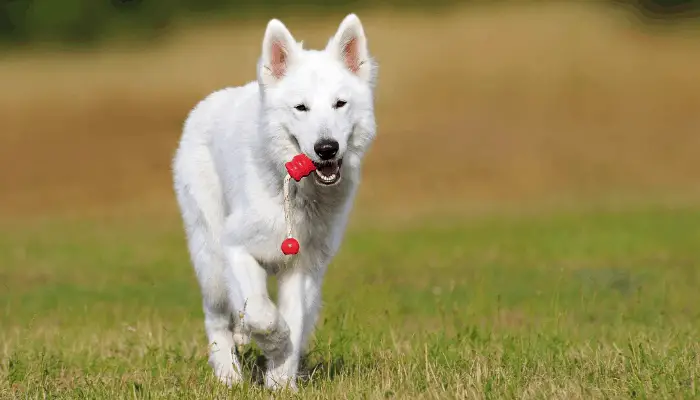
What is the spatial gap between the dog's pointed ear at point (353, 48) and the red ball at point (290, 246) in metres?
1.01

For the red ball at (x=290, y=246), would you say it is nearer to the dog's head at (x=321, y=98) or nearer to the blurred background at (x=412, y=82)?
the dog's head at (x=321, y=98)

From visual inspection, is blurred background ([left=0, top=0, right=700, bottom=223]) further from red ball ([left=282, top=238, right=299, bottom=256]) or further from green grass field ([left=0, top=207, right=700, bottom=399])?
red ball ([left=282, top=238, right=299, bottom=256])

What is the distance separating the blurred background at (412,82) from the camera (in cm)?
3016

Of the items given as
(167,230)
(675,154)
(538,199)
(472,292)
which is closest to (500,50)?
Result: (675,154)

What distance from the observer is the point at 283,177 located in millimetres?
6613

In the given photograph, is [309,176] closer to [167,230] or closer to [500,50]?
[167,230]

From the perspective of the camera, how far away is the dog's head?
6.25 meters

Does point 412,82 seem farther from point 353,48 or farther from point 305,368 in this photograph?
point 353,48

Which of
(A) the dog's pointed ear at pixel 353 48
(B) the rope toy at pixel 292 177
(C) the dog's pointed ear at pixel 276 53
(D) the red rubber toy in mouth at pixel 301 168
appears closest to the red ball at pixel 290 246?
(B) the rope toy at pixel 292 177

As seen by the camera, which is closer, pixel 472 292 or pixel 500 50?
pixel 472 292

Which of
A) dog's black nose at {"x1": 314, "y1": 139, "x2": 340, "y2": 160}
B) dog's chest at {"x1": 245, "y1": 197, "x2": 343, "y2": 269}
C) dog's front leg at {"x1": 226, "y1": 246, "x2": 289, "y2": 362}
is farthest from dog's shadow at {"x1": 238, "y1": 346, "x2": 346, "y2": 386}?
dog's black nose at {"x1": 314, "y1": 139, "x2": 340, "y2": 160}

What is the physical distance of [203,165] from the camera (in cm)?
748

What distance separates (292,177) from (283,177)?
0.19m

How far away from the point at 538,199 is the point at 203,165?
1905 cm
